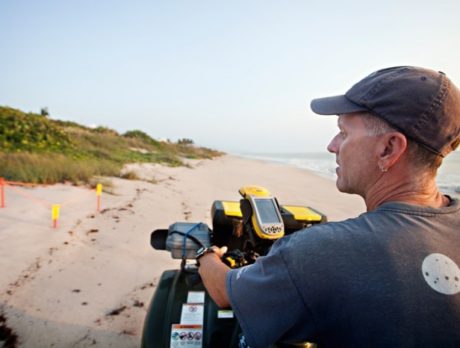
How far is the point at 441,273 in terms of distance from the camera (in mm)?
770

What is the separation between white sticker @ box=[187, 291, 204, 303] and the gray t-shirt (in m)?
0.77

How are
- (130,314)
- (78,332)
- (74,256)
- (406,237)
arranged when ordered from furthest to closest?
(74,256) → (130,314) → (78,332) → (406,237)

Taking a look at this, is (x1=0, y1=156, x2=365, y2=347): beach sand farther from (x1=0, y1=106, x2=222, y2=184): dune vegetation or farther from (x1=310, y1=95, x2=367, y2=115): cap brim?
(x1=310, y1=95, x2=367, y2=115): cap brim

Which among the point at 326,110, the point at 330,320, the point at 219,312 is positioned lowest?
the point at 219,312

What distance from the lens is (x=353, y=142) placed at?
3.51 ft

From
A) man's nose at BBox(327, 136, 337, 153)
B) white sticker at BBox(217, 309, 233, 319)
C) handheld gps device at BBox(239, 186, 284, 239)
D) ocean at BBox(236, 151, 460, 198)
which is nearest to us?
man's nose at BBox(327, 136, 337, 153)

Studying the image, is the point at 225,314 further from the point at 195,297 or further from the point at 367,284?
the point at 367,284

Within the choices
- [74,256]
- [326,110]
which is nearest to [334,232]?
[326,110]

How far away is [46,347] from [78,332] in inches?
9.0

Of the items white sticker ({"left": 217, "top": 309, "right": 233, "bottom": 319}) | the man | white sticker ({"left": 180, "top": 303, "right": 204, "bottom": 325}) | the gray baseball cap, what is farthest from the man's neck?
white sticker ({"left": 180, "top": 303, "right": 204, "bottom": 325})

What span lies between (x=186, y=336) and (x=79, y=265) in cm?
231

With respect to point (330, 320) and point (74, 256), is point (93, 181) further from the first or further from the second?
point (330, 320)

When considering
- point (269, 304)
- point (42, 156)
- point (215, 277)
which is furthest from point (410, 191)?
point (42, 156)

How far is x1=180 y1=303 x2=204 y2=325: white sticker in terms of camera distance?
1.50m
